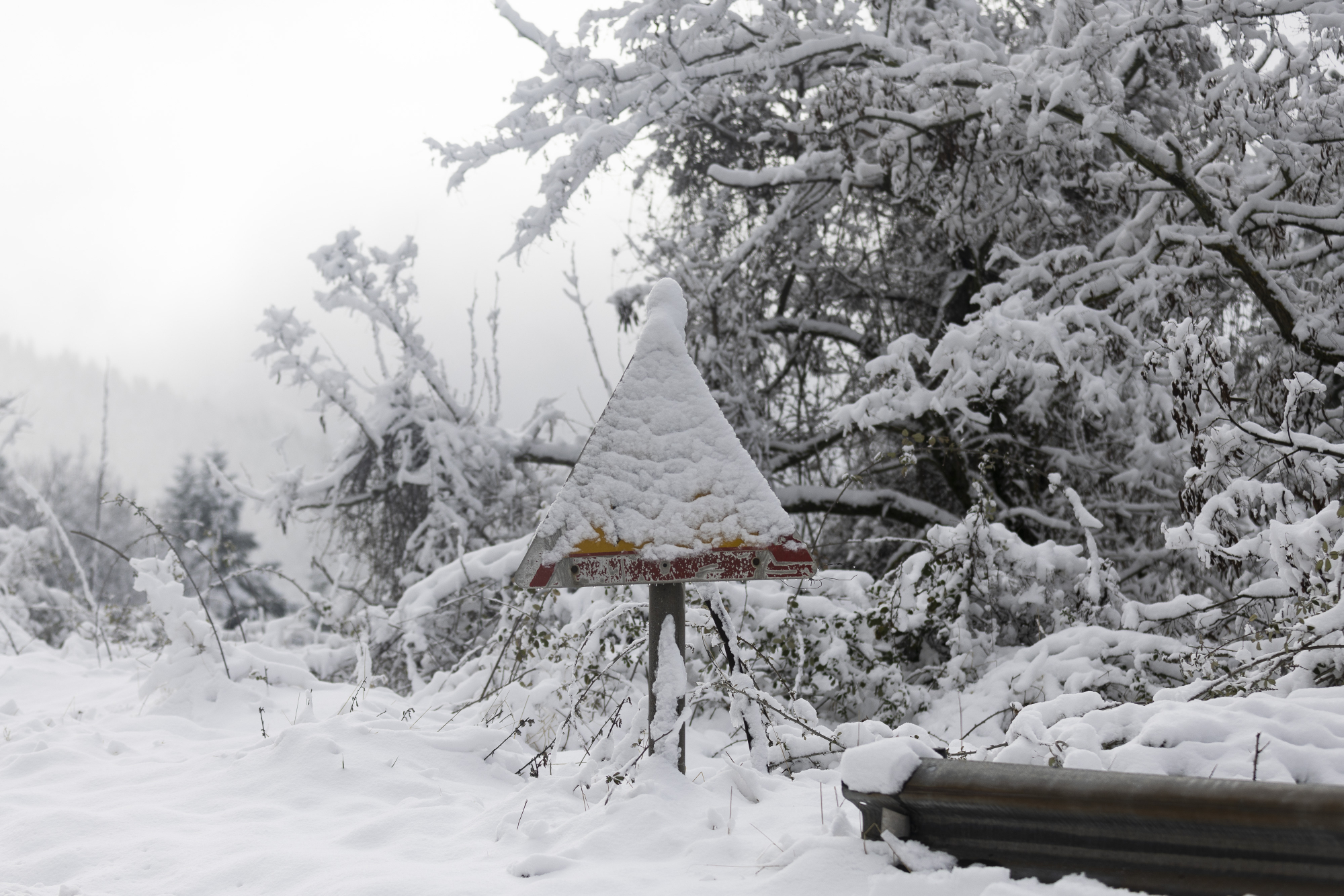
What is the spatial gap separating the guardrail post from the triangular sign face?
34cm

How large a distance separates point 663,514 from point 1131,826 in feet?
5.72

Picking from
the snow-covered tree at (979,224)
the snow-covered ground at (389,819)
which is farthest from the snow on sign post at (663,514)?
the snow-covered tree at (979,224)

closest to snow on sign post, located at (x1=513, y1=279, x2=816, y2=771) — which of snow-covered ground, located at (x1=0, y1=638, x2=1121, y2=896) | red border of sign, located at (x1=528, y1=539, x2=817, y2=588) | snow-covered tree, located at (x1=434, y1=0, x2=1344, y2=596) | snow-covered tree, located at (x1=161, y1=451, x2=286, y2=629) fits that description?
red border of sign, located at (x1=528, y1=539, x2=817, y2=588)

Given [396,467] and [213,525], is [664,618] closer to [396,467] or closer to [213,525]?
[396,467]

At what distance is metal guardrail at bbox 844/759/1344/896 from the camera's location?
6.30 feet

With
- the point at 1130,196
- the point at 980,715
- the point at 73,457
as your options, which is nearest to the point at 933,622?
the point at 980,715

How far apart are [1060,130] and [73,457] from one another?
4444 cm

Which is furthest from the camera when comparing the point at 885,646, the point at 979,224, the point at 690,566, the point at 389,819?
the point at 979,224

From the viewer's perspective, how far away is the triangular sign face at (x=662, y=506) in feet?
10.7

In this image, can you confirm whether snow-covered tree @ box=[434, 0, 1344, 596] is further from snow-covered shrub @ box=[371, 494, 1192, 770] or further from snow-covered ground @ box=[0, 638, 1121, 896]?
snow-covered ground @ box=[0, 638, 1121, 896]

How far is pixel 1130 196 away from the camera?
8.08m

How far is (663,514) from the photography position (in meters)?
3.32

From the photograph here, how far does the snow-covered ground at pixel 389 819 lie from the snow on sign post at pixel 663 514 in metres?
0.51

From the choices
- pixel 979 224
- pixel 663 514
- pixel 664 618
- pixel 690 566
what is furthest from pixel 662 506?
pixel 979 224
